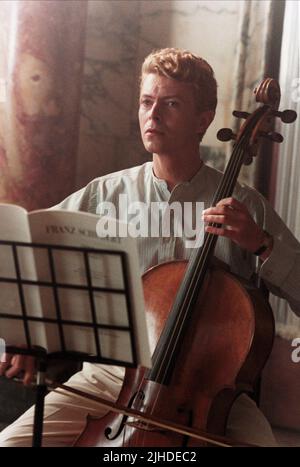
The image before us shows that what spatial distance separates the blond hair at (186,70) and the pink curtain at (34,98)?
3.91 ft

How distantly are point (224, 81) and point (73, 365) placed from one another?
202 centimetres

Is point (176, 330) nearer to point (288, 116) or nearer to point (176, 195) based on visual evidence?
point (176, 195)

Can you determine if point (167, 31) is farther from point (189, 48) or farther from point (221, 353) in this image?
point (221, 353)

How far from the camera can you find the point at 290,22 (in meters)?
3.48

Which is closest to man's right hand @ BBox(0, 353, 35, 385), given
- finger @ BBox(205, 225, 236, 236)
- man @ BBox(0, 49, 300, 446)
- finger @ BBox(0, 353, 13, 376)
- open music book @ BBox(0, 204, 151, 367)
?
finger @ BBox(0, 353, 13, 376)

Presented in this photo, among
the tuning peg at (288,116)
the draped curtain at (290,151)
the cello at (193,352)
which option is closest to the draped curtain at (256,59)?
the draped curtain at (290,151)

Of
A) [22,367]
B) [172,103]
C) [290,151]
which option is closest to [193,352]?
[22,367]

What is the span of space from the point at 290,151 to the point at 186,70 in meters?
1.17

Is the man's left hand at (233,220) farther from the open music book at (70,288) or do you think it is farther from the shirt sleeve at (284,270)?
the open music book at (70,288)

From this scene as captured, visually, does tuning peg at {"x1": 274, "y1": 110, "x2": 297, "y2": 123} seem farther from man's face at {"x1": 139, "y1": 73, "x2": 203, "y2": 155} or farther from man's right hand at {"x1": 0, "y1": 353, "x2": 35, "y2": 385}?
man's right hand at {"x1": 0, "y1": 353, "x2": 35, "y2": 385}

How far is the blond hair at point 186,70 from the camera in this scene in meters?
2.41

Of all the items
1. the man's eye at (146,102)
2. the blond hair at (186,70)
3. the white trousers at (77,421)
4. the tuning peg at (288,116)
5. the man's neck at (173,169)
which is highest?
the blond hair at (186,70)
